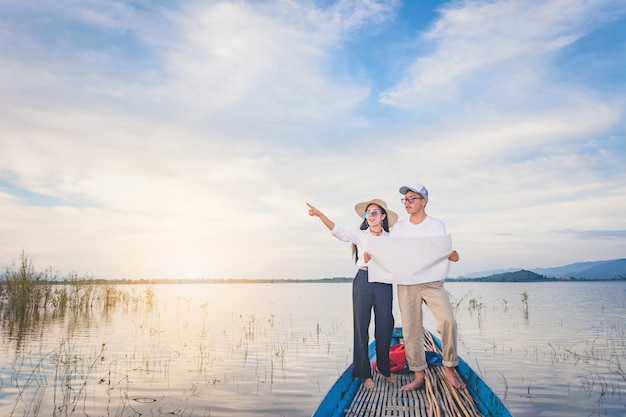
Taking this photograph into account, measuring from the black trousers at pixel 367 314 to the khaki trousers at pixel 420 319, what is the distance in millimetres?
256

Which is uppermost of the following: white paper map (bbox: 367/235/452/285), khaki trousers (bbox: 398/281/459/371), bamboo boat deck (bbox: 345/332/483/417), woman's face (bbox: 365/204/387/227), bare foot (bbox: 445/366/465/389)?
woman's face (bbox: 365/204/387/227)

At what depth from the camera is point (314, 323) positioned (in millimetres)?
20906

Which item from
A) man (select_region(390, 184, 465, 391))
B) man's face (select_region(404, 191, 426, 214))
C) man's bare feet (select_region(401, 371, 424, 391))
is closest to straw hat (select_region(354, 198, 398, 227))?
man (select_region(390, 184, 465, 391))

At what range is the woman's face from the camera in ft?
20.4

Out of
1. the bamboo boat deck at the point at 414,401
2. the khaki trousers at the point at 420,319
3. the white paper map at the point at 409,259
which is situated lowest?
the bamboo boat deck at the point at 414,401

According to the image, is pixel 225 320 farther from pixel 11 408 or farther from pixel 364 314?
pixel 364 314

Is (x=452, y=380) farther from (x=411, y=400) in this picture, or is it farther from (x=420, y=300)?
(x=420, y=300)

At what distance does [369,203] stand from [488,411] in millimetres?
2851

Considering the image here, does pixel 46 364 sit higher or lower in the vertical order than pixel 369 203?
lower

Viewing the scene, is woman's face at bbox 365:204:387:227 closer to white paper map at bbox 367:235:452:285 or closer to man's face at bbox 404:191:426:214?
white paper map at bbox 367:235:452:285

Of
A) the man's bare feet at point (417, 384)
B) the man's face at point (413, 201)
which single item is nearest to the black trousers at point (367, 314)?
the man's bare feet at point (417, 384)

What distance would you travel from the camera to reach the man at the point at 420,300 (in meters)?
5.69

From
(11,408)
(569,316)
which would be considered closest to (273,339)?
(11,408)

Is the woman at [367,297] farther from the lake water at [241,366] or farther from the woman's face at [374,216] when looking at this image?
the lake water at [241,366]
